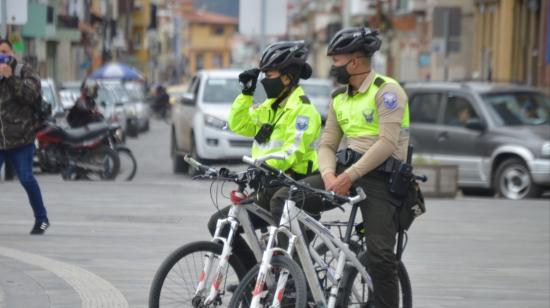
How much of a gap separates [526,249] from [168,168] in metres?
16.4

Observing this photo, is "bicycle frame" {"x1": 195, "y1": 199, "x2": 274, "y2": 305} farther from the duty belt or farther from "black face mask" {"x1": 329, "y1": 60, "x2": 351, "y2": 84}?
"black face mask" {"x1": 329, "y1": 60, "x2": 351, "y2": 84}

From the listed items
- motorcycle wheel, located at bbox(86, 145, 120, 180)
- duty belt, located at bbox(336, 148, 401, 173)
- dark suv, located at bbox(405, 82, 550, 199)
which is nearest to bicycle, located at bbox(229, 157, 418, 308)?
duty belt, located at bbox(336, 148, 401, 173)

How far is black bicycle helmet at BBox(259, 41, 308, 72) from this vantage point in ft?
27.6

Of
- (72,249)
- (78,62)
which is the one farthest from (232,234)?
(78,62)

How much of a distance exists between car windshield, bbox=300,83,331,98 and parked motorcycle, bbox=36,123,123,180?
5022 mm

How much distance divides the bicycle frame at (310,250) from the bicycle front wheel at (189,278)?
15.0 inches

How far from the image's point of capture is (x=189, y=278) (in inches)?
316

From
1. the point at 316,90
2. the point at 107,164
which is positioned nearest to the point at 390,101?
the point at 107,164

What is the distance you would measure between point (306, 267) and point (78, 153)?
15739mm

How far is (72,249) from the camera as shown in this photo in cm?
1288

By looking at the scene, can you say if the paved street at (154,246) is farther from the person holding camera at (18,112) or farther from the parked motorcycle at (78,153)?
the parked motorcycle at (78,153)

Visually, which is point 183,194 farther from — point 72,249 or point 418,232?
point 72,249

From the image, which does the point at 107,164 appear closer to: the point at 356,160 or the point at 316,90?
the point at 316,90

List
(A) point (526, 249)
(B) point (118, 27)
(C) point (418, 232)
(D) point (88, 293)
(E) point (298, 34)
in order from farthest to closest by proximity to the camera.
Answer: (E) point (298, 34) < (B) point (118, 27) < (C) point (418, 232) < (A) point (526, 249) < (D) point (88, 293)
